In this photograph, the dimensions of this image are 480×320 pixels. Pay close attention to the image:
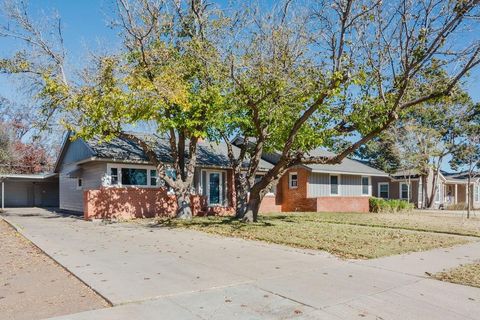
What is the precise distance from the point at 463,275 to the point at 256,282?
400cm

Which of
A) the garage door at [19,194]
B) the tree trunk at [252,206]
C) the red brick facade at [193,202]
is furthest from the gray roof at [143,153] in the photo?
the garage door at [19,194]

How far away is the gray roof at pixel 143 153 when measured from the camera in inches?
799

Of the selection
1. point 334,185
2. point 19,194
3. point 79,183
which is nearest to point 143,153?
point 79,183

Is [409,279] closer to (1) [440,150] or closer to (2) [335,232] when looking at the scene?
(2) [335,232]

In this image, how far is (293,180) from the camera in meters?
28.4

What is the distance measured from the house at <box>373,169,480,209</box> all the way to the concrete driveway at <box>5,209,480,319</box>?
91.1ft

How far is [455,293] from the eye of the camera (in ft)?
21.9

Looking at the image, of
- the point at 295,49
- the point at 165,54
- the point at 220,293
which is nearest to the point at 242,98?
the point at 295,49

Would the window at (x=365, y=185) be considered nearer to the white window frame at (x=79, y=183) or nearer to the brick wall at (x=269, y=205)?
the brick wall at (x=269, y=205)

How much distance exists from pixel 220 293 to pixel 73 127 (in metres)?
12.3

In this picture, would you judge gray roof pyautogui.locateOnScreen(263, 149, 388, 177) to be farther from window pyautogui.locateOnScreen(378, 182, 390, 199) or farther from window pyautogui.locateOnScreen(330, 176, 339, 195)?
window pyautogui.locateOnScreen(378, 182, 390, 199)

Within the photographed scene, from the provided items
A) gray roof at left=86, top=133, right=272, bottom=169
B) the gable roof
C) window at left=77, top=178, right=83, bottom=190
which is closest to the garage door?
the gable roof

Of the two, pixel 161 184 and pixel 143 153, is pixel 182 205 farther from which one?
pixel 143 153

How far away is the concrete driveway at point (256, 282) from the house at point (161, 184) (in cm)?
841
